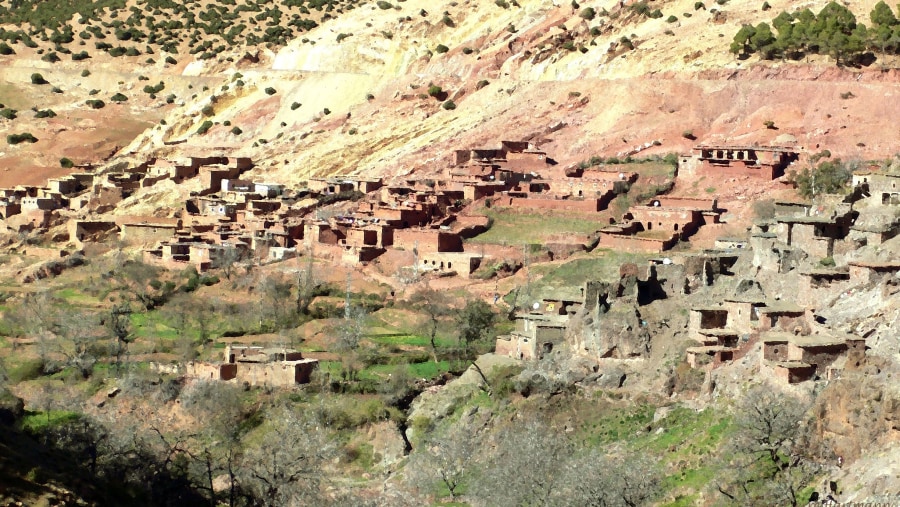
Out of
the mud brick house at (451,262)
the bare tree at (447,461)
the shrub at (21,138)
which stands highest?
the shrub at (21,138)

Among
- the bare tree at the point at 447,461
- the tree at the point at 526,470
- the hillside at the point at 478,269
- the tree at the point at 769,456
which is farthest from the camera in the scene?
the bare tree at the point at 447,461

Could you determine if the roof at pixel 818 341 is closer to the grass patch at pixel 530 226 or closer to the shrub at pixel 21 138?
the grass patch at pixel 530 226

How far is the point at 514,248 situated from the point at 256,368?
36.7 ft

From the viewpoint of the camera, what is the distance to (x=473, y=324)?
153 feet

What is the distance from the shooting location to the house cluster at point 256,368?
43812mm

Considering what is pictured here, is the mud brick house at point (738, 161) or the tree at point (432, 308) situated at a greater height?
the mud brick house at point (738, 161)

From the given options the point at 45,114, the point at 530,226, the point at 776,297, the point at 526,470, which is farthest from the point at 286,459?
the point at 45,114

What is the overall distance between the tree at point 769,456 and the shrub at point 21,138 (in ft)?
207

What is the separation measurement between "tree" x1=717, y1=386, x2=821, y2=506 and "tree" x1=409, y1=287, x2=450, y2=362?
664 inches

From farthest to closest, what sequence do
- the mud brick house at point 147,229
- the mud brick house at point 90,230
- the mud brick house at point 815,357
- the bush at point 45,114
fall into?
the bush at point 45,114 → the mud brick house at point 90,230 → the mud brick house at point 147,229 → the mud brick house at point 815,357

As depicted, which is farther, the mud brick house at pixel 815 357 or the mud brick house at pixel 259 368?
the mud brick house at pixel 259 368

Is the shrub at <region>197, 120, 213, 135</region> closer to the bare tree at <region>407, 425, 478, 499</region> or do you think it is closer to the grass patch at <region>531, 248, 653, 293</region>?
the grass patch at <region>531, 248, 653, 293</region>

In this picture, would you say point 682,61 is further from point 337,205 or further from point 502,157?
point 337,205

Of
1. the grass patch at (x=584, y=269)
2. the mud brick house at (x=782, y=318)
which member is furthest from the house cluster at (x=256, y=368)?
the mud brick house at (x=782, y=318)
